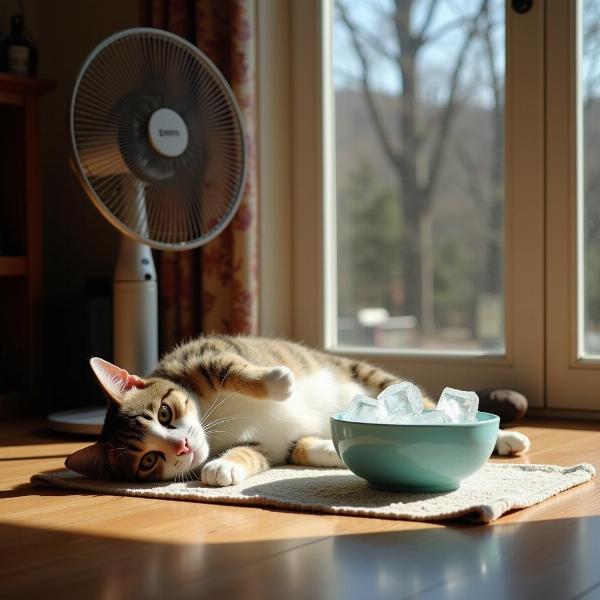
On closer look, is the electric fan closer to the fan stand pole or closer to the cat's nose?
the fan stand pole

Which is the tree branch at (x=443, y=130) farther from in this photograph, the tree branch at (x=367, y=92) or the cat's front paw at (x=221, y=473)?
the cat's front paw at (x=221, y=473)

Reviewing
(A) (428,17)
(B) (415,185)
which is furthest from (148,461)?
(B) (415,185)

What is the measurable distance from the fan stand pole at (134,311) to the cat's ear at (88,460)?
63cm

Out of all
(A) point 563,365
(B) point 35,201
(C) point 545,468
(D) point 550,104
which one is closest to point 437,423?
(C) point 545,468

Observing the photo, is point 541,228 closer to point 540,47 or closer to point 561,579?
point 540,47

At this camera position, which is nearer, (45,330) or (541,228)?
(541,228)

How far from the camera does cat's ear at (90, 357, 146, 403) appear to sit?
1.74 meters

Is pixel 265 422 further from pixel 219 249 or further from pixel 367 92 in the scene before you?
pixel 367 92

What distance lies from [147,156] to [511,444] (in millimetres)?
Result: 1112

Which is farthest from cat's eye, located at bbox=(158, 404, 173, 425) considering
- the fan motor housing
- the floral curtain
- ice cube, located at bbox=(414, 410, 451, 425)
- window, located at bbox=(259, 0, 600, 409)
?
window, located at bbox=(259, 0, 600, 409)

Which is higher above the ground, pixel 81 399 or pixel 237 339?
pixel 237 339

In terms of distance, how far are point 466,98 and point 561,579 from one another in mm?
2940

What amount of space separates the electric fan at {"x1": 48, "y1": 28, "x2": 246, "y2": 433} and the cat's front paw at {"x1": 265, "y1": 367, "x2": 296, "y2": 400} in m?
0.67

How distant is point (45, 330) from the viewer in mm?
3072
